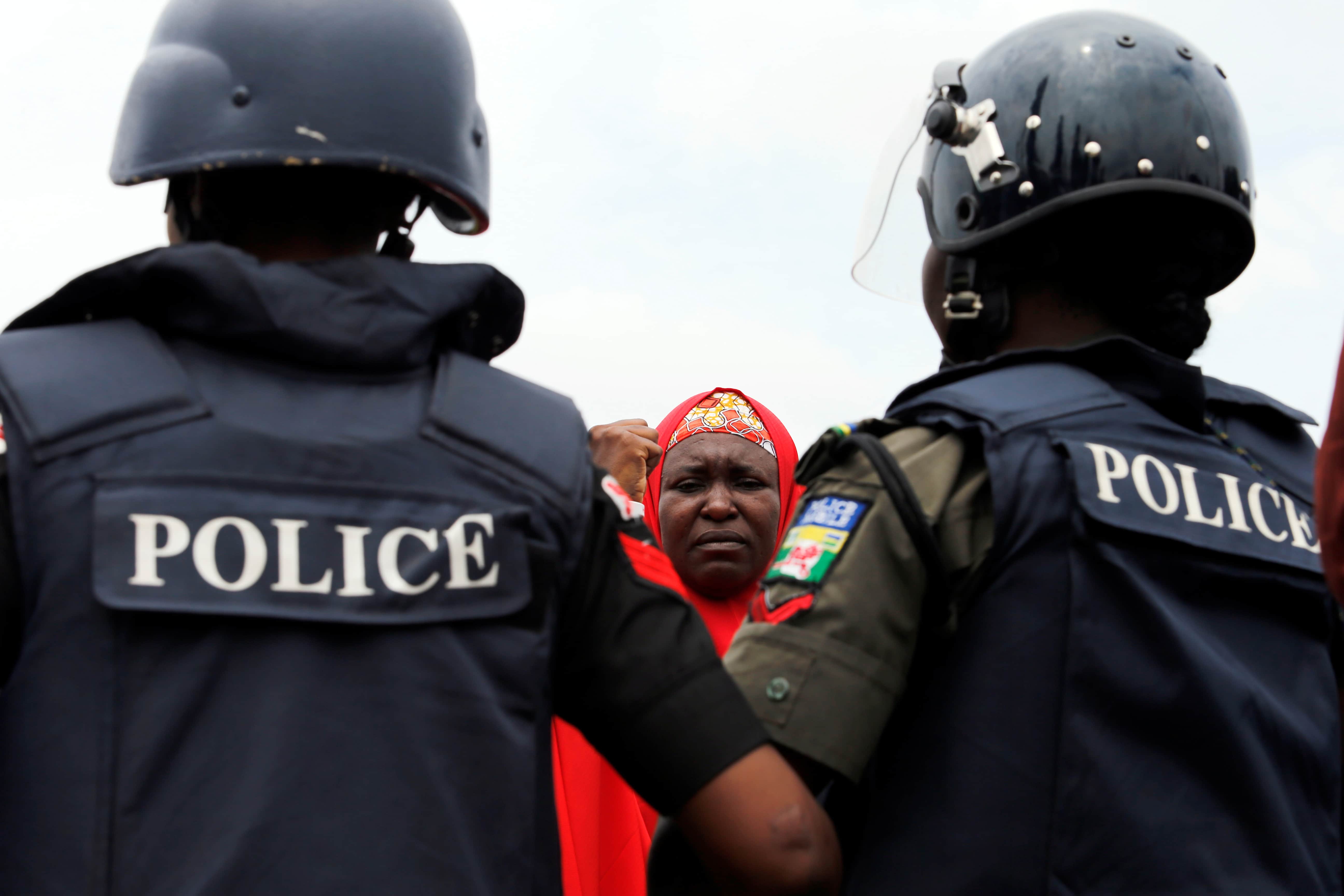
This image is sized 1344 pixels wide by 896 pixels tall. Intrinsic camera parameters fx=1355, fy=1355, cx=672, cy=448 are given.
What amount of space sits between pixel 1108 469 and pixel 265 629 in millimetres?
1177

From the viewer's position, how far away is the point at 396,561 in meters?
1.66

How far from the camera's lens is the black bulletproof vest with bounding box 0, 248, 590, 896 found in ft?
4.99

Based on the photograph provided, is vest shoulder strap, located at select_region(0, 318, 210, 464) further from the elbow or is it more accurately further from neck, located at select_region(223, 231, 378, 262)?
the elbow

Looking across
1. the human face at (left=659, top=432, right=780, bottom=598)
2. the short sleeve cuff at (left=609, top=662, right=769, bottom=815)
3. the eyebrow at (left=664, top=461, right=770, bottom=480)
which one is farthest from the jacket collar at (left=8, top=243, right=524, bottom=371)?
the eyebrow at (left=664, top=461, right=770, bottom=480)

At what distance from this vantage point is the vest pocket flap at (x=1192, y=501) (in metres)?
1.93

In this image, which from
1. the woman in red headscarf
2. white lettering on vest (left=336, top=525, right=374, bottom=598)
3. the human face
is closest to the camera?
white lettering on vest (left=336, top=525, right=374, bottom=598)

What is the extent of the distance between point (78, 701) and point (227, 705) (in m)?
0.16

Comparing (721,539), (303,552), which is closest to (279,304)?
(303,552)

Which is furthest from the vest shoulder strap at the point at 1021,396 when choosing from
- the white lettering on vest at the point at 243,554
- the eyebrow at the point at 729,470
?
the eyebrow at the point at 729,470

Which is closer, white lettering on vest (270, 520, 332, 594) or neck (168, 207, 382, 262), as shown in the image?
white lettering on vest (270, 520, 332, 594)

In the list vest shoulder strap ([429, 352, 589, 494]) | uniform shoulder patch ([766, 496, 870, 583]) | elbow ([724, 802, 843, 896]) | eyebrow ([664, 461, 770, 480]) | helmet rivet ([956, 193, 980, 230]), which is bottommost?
elbow ([724, 802, 843, 896])

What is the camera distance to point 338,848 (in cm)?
158

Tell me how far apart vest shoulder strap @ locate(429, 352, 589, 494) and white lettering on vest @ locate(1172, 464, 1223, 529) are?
34.7 inches

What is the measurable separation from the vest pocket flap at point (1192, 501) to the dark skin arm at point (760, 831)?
574 millimetres
